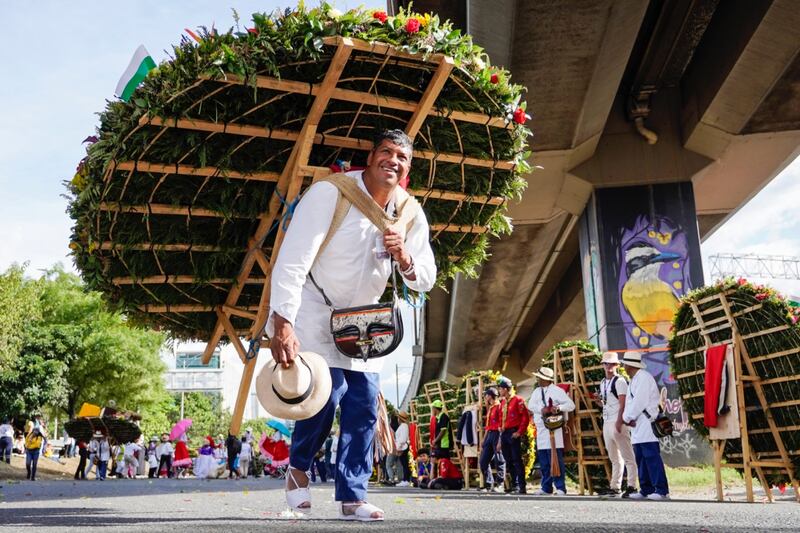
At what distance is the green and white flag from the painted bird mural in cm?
1604

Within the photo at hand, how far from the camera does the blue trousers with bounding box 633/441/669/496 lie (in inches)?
392

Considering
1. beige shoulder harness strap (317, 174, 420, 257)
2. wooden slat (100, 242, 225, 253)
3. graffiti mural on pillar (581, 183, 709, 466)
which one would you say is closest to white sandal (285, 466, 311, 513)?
beige shoulder harness strap (317, 174, 420, 257)

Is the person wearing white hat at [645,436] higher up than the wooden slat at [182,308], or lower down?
lower down

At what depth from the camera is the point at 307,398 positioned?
4.17 m

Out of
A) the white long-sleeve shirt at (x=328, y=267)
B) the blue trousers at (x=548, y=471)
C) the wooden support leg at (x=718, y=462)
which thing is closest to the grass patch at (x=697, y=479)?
the blue trousers at (x=548, y=471)

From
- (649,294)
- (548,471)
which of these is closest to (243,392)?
(548,471)

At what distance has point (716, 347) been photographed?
9422 mm

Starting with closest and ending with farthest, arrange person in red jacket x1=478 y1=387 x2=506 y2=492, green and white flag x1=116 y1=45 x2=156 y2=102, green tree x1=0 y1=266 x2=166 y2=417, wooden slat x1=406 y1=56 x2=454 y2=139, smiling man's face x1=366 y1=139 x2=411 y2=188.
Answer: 1. smiling man's face x1=366 y1=139 x2=411 y2=188
2. green and white flag x1=116 y1=45 x2=156 y2=102
3. wooden slat x1=406 y1=56 x2=454 y2=139
4. person in red jacket x1=478 y1=387 x2=506 y2=492
5. green tree x1=0 y1=266 x2=166 y2=417

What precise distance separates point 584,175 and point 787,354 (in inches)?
491

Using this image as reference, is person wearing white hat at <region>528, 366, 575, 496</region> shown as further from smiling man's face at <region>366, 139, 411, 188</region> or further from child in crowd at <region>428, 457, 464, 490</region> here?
smiling man's face at <region>366, 139, 411, 188</region>

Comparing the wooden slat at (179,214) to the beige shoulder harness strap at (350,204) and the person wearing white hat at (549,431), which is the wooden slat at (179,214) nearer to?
the beige shoulder harness strap at (350,204)

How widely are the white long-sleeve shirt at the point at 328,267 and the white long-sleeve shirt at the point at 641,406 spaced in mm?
6378

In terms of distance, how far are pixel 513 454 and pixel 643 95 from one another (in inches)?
447

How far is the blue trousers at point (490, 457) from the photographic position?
14047 mm
